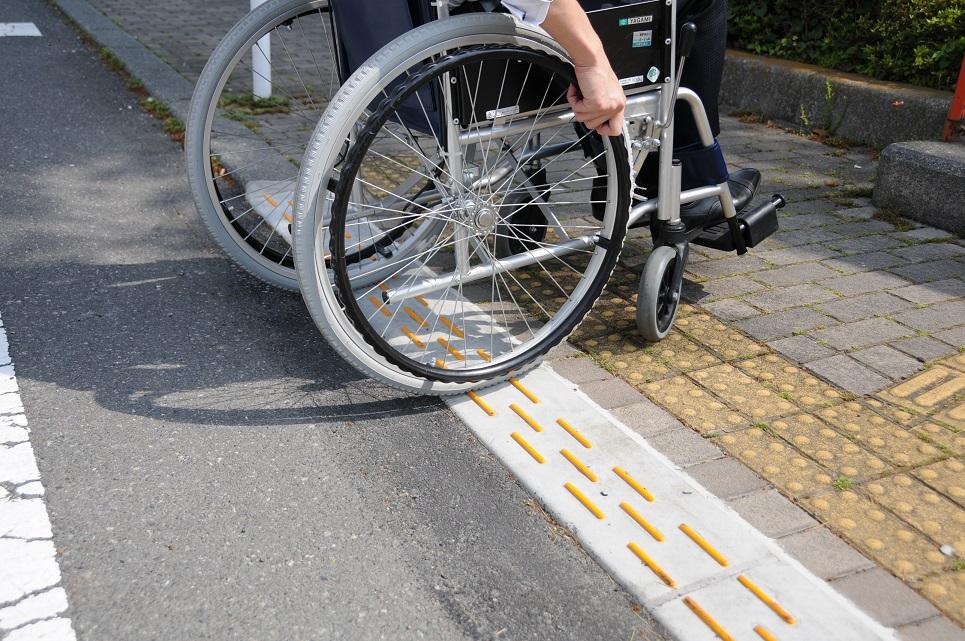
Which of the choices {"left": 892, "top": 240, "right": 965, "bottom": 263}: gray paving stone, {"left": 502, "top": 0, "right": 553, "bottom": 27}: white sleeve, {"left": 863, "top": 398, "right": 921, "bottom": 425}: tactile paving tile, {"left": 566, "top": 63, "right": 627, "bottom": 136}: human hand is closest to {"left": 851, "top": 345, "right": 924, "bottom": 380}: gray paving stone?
{"left": 863, "top": 398, "right": 921, "bottom": 425}: tactile paving tile

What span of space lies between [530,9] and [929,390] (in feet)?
5.53

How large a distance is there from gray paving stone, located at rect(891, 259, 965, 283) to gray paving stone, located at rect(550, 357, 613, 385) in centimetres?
151

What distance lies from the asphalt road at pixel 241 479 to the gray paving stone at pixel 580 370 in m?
0.43

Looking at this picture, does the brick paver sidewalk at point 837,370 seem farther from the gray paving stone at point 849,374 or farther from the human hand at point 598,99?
the human hand at point 598,99

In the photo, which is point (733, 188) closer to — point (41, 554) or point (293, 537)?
point (293, 537)

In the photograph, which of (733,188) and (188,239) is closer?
(733,188)

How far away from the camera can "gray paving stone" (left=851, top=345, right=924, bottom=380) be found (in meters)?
3.08

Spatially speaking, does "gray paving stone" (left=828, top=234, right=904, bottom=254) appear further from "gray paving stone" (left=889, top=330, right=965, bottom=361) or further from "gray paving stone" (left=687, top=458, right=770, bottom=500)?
"gray paving stone" (left=687, top=458, right=770, bottom=500)

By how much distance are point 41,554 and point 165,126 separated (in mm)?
3976

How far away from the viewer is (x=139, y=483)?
2506 mm

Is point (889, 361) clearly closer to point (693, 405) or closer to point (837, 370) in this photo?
point (837, 370)

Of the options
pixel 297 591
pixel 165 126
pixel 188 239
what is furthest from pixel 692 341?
pixel 165 126

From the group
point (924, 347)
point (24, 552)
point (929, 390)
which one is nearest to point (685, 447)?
point (929, 390)

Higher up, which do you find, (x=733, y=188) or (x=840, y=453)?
(x=733, y=188)
